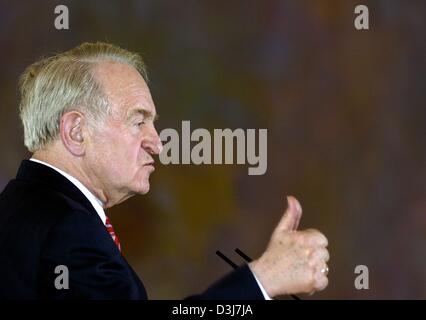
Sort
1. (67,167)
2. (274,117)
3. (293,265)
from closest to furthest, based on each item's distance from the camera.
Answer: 1. (293,265)
2. (67,167)
3. (274,117)

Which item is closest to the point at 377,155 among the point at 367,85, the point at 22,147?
the point at 367,85

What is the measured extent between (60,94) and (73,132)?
0.25 ft

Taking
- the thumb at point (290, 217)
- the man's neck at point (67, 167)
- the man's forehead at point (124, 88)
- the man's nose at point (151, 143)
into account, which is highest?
the man's forehead at point (124, 88)

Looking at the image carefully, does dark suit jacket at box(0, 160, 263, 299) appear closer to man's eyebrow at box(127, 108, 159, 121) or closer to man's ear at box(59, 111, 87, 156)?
man's ear at box(59, 111, 87, 156)

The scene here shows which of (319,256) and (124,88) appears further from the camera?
(124,88)

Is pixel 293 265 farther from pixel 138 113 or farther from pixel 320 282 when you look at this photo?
pixel 138 113

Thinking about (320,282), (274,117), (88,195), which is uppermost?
(274,117)

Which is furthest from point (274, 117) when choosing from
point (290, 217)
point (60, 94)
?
point (290, 217)

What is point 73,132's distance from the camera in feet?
5.18

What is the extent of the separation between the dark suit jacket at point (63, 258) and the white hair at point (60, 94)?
0.17 meters

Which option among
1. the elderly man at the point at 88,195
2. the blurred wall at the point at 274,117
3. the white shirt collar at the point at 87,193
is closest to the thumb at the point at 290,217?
the elderly man at the point at 88,195

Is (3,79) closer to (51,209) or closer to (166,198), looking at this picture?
(166,198)

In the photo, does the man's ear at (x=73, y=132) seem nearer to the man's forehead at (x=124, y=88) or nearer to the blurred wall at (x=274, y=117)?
the man's forehead at (x=124, y=88)

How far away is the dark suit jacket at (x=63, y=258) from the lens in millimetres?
1352
